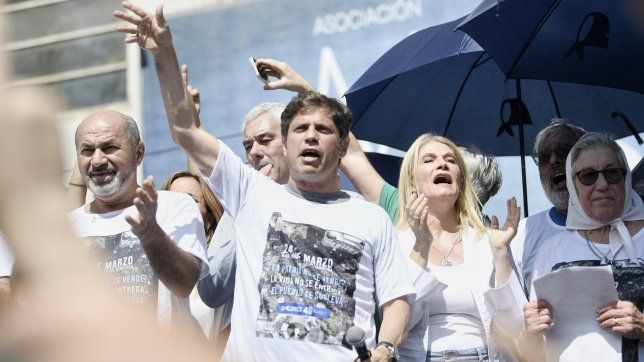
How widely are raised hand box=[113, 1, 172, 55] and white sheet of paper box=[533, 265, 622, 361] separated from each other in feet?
5.20

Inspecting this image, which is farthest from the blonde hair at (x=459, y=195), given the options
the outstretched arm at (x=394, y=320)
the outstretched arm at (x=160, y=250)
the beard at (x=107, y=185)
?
the beard at (x=107, y=185)

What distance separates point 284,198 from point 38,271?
8.58 ft

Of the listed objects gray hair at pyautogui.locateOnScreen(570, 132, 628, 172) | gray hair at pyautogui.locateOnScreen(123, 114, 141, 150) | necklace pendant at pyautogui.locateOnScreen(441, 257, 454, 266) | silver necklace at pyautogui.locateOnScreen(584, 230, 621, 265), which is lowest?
necklace pendant at pyautogui.locateOnScreen(441, 257, 454, 266)

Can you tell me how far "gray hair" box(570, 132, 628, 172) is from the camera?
430 cm

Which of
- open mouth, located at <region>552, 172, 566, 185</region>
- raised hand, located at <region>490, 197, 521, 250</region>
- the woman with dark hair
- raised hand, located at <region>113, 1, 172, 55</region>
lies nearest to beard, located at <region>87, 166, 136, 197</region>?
raised hand, located at <region>113, 1, 172, 55</region>

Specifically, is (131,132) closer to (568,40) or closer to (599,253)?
(599,253)

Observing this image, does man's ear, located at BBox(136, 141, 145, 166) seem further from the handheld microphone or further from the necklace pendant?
the handheld microphone

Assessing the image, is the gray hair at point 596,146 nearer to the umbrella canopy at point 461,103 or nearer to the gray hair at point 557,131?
the gray hair at point 557,131

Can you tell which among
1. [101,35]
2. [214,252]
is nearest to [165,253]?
[214,252]

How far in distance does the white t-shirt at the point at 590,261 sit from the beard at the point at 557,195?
0.32 meters

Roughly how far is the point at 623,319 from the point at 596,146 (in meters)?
0.73

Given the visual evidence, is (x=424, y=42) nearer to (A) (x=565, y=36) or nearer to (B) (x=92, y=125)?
(A) (x=565, y=36)

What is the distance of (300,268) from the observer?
366 centimetres

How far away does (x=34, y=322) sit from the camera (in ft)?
4.24
